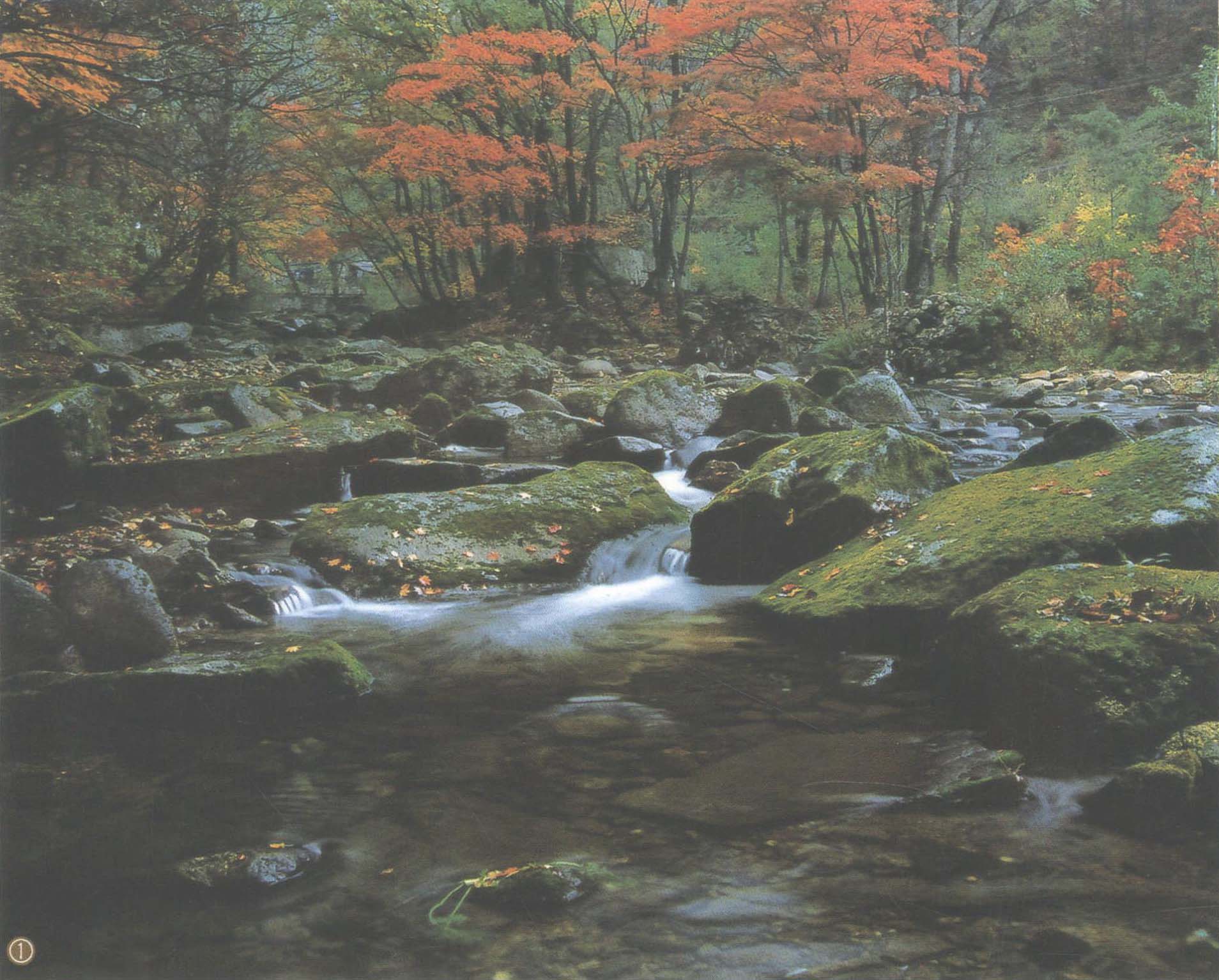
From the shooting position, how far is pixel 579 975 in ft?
7.70

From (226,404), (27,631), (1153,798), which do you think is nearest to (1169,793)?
(1153,798)

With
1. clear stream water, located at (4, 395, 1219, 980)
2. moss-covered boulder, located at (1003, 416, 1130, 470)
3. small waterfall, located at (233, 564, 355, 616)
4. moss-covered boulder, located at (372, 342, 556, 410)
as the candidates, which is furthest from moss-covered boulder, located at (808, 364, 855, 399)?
Result: clear stream water, located at (4, 395, 1219, 980)

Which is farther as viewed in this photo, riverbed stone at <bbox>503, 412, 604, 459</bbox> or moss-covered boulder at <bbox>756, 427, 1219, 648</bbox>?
riverbed stone at <bbox>503, 412, 604, 459</bbox>

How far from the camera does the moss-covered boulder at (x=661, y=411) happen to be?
36.1ft

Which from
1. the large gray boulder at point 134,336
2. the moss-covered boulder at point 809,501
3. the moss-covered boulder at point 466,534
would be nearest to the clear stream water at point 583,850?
the moss-covered boulder at point 809,501

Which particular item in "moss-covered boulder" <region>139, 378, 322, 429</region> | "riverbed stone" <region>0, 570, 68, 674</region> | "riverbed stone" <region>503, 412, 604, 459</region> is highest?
"moss-covered boulder" <region>139, 378, 322, 429</region>

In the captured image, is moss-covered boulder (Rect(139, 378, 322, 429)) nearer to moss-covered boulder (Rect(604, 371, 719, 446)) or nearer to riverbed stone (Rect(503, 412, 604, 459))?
riverbed stone (Rect(503, 412, 604, 459))

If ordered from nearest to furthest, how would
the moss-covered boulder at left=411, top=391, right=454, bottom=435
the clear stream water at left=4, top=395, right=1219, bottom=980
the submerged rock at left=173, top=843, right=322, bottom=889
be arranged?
the clear stream water at left=4, top=395, right=1219, bottom=980
the submerged rock at left=173, top=843, right=322, bottom=889
the moss-covered boulder at left=411, top=391, right=454, bottom=435

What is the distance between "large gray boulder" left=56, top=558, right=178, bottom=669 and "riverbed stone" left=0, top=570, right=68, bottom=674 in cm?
8

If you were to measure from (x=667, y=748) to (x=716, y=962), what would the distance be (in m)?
1.44

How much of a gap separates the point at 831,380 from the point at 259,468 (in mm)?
7661

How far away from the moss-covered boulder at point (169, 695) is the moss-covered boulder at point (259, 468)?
14.9ft

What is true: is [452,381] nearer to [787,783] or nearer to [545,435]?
[545,435]

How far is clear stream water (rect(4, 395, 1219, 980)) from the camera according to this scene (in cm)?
240
